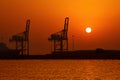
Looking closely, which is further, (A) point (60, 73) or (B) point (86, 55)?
(B) point (86, 55)

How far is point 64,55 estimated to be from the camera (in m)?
183

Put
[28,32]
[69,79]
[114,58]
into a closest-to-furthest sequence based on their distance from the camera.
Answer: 1. [69,79]
2. [114,58]
3. [28,32]

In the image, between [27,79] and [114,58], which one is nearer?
[27,79]

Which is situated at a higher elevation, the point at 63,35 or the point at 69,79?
the point at 63,35

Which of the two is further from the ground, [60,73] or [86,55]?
[86,55]

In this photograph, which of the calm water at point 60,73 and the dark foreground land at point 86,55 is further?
the dark foreground land at point 86,55

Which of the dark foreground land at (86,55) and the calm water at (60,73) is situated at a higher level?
the dark foreground land at (86,55)

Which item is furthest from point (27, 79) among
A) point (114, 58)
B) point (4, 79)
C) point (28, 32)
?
point (28, 32)

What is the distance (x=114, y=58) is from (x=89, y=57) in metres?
11.0

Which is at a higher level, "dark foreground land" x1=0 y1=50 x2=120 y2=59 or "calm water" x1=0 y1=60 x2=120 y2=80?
"dark foreground land" x1=0 y1=50 x2=120 y2=59

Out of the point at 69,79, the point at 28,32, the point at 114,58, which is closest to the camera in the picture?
the point at 69,79

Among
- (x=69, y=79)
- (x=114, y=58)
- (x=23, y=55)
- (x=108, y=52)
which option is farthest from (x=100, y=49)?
(x=69, y=79)

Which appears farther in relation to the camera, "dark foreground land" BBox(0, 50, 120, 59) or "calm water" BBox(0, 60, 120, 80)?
"dark foreground land" BBox(0, 50, 120, 59)

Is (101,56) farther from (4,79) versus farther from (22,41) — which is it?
(4,79)
